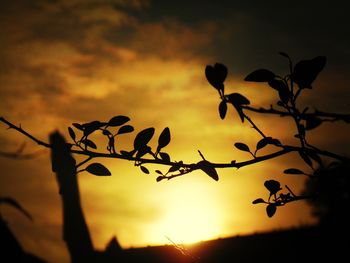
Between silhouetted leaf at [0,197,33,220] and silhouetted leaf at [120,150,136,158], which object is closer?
silhouetted leaf at [0,197,33,220]

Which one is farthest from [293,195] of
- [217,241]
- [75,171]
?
[217,241]

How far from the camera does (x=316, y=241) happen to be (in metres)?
11.3

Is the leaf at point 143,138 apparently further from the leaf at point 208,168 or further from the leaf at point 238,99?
the leaf at point 238,99

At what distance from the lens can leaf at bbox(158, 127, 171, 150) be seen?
3084 mm

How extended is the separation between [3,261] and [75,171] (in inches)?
46.0

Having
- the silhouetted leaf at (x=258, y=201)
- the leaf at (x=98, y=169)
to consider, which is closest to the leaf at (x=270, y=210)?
the silhouetted leaf at (x=258, y=201)

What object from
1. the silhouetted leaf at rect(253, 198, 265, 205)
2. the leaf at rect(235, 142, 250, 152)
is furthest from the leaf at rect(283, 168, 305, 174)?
the leaf at rect(235, 142, 250, 152)

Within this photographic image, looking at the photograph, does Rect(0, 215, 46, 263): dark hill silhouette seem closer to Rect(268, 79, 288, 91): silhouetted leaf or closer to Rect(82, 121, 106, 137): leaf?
Rect(82, 121, 106, 137): leaf

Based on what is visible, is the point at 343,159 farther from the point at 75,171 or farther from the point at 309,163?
the point at 75,171

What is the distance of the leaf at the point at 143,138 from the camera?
296 cm

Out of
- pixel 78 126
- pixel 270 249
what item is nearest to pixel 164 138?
pixel 78 126

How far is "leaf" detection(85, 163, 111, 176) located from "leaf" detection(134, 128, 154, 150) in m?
0.26

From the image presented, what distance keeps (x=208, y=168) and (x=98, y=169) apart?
79cm

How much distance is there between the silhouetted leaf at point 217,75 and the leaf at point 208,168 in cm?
50
